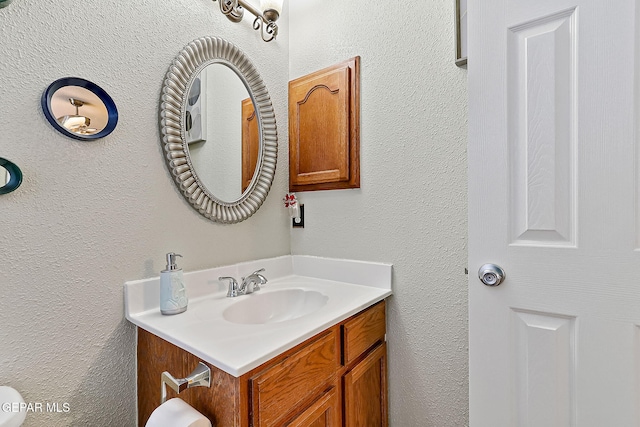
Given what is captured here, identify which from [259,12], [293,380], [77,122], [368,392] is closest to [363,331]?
[368,392]

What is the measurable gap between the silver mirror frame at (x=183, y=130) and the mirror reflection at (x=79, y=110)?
19 cm

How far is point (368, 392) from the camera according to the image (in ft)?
4.05

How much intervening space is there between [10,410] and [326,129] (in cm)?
134

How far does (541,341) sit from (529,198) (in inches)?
15.6

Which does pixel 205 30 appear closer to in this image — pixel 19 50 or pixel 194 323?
pixel 19 50

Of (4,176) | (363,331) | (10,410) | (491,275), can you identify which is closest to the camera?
(10,410)

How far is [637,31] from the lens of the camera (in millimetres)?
766

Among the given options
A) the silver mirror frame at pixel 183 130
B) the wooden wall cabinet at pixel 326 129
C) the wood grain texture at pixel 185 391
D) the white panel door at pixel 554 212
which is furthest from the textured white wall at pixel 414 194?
the wood grain texture at pixel 185 391

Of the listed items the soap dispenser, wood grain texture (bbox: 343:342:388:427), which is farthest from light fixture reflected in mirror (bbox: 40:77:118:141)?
wood grain texture (bbox: 343:342:388:427)

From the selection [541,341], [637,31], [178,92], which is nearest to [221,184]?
[178,92]

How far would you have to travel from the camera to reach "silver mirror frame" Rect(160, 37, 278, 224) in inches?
45.1

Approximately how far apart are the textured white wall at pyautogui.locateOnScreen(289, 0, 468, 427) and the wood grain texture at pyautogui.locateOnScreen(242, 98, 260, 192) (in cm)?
40

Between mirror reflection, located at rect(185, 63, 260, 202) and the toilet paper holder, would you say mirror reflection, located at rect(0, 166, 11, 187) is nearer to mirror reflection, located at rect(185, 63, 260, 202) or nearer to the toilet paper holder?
mirror reflection, located at rect(185, 63, 260, 202)

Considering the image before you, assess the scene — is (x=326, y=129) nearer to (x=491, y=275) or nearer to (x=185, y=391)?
(x=491, y=275)
